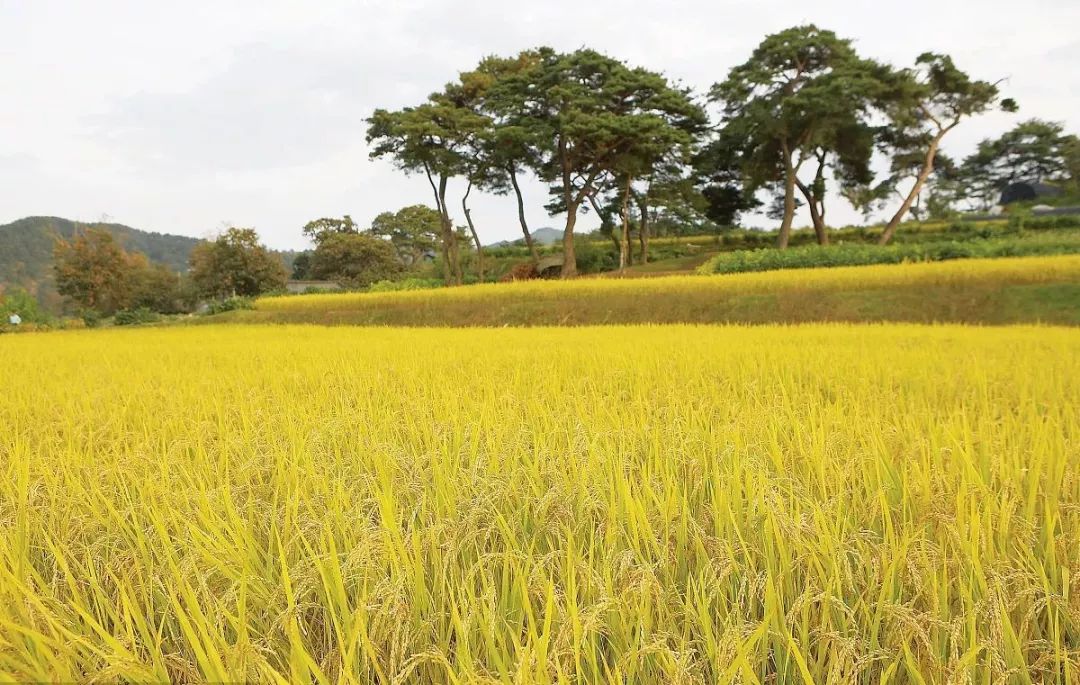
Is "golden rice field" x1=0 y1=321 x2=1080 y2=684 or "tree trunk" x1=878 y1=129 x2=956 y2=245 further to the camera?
"tree trunk" x1=878 y1=129 x2=956 y2=245

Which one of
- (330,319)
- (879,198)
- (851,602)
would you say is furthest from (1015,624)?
(879,198)

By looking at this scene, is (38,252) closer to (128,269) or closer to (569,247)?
(128,269)

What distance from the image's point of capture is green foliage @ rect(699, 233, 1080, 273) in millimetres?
14648

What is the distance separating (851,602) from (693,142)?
85.9ft

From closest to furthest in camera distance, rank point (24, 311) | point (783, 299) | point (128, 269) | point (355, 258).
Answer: point (783, 299) → point (24, 311) → point (128, 269) → point (355, 258)

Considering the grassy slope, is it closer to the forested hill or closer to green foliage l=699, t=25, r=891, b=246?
green foliage l=699, t=25, r=891, b=246

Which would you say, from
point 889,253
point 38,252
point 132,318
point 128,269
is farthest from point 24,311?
point 38,252

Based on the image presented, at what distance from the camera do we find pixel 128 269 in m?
33.8

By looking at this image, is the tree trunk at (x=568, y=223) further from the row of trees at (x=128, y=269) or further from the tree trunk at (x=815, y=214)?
the row of trees at (x=128, y=269)

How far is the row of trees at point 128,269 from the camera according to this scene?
3122 cm

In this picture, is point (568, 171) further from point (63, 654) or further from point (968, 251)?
point (63, 654)

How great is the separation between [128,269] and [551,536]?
4225 cm

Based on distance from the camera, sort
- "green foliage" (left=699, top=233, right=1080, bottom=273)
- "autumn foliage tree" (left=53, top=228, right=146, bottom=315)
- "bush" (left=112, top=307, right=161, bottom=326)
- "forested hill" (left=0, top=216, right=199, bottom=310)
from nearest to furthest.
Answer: "green foliage" (left=699, top=233, right=1080, bottom=273), "bush" (left=112, top=307, right=161, bottom=326), "autumn foliage tree" (left=53, top=228, right=146, bottom=315), "forested hill" (left=0, top=216, right=199, bottom=310)

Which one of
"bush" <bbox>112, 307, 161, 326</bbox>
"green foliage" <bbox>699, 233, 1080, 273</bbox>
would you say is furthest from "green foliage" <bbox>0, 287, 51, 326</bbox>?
"green foliage" <bbox>699, 233, 1080, 273</bbox>
